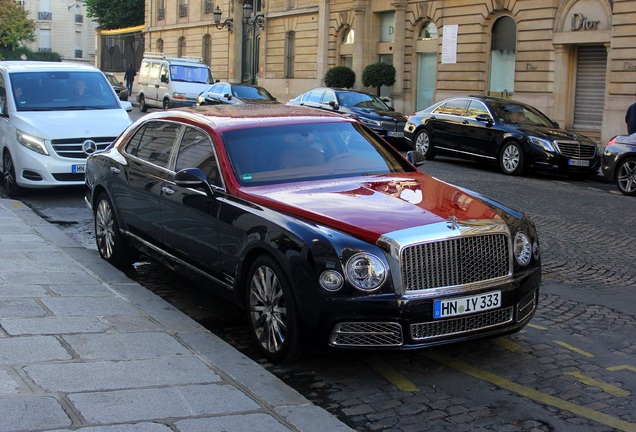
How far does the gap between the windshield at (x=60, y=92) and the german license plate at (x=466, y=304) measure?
31.1ft

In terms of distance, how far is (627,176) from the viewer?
15.6 metres

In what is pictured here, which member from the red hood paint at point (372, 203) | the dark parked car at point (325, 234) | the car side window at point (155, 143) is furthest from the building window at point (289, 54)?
the red hood paint at point (372, 203)

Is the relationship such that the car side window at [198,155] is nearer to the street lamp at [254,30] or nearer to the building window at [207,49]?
the street lamp at [254,30]

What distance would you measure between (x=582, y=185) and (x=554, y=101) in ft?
38.6

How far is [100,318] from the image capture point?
19.8 ft

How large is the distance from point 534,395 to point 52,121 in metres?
9.39

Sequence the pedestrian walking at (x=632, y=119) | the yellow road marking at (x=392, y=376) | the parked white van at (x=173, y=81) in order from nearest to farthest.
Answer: the yellow road marking at (x=392, y=376)
the pedestrian walking at (x=632, y=119)
the parked white van at (x=173, y=81)

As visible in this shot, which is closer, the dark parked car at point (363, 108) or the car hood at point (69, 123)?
the car hood at point (69, 123)

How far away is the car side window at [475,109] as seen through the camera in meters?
19.5

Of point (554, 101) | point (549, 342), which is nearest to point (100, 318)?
point (549, 342)

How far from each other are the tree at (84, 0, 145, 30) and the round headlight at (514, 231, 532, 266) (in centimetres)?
6713

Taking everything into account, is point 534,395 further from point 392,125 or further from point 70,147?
point 392,125

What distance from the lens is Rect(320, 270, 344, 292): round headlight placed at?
508 centimetres

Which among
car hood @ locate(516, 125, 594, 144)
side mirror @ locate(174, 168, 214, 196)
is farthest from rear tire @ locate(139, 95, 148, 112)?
side mirror @ locate(174, 168, 214, 196)
